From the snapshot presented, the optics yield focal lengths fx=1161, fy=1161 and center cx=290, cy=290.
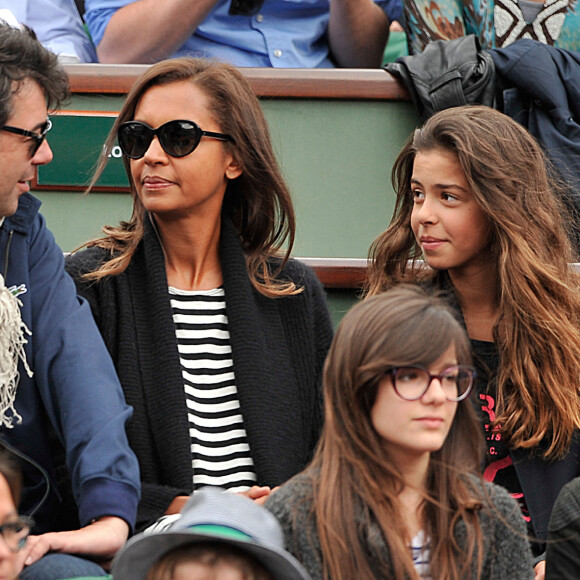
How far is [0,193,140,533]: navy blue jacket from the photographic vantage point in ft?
8.43

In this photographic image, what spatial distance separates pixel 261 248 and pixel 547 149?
3.45 ft

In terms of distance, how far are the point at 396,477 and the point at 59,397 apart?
0.89 m

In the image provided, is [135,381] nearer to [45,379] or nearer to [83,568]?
[45,379]

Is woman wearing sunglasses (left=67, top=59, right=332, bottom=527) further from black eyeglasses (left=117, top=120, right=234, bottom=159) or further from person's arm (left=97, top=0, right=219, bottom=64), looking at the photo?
person's arm (left=97, top=0, right=219, bottom=64)

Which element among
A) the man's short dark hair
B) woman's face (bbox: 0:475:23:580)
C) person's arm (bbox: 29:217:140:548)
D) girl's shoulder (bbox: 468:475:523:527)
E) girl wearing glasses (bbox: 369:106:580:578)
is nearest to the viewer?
woman's face (bbox: 0:475:23:580)

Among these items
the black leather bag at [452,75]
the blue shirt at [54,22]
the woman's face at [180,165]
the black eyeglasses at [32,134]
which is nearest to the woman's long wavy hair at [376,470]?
the woman's face at [180,165]

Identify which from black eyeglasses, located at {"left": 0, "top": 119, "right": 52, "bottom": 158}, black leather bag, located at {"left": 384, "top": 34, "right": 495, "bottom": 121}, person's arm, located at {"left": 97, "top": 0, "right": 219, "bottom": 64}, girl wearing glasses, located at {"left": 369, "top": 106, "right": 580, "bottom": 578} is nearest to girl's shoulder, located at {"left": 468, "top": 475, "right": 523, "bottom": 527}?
girl wearing glasses, located at {"left": 369, "top": 106, "right": 580, "bottom": 578}

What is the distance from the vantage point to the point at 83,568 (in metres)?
2.34

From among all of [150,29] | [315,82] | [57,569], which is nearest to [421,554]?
[57,569]

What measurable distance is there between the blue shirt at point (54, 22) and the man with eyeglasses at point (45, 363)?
43.6 inches

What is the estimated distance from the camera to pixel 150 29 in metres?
3.86

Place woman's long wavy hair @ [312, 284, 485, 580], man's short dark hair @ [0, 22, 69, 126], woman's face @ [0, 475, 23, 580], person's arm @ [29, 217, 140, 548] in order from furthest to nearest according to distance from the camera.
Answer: man's short dark hair @ [0, 22, 69, 126] → person's arm @ [29, 217, 140, 548] → woman's long wavy hair @ [312, 284, 485, 580] → woman's face @ [0, 475, 23, 580]

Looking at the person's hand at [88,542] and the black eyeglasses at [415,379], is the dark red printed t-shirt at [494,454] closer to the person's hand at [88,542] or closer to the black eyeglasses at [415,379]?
the black eyeglasses at [415,379]

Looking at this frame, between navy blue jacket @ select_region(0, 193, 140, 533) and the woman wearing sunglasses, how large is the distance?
0.16m
